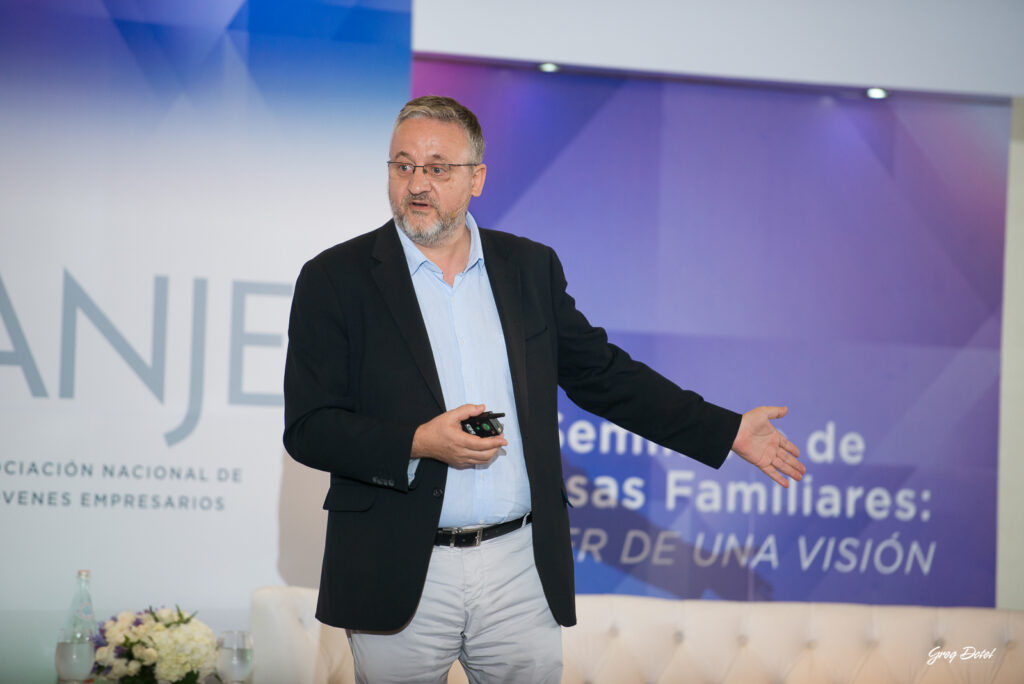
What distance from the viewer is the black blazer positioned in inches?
82.5

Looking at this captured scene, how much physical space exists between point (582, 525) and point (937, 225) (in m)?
2.03

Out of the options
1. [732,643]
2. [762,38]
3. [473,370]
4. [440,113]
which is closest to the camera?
[473,370]

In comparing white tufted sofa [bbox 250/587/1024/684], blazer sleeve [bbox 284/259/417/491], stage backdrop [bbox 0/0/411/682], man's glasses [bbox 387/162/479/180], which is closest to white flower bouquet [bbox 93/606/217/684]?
white tufted sofa [bbox 250/587/1024/684]

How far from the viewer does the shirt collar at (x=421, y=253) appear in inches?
91.7

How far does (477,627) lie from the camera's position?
218 cm

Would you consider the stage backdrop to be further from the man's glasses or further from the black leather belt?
the black leather belt

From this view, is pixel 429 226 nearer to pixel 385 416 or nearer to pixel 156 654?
pixel 385 416

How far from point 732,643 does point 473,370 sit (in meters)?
1.73

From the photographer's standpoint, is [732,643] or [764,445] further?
[732,643]

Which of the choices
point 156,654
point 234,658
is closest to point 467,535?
point 234,658

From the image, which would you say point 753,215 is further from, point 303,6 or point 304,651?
point 304,651

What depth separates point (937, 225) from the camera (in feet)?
14.7

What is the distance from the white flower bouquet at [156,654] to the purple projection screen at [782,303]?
1735 millimetres

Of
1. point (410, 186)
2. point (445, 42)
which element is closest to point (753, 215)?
point (445, 42)
